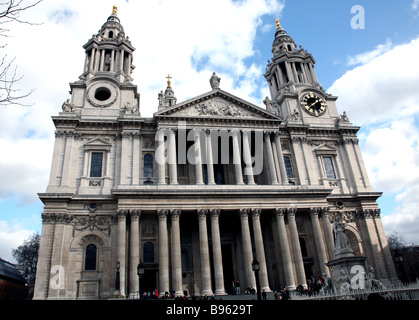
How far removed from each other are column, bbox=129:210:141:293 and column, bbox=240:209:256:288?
9101 millimetres

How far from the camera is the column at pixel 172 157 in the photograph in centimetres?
3116

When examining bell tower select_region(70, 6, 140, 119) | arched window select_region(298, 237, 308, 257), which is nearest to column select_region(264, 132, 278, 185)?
arched window select_region(298, 237, 308, 257)

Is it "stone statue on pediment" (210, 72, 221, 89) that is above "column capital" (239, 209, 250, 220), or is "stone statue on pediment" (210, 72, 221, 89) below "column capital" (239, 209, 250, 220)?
above

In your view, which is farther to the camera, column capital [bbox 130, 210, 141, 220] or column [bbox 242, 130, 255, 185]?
column [bbox 242, 130, 255, 185]

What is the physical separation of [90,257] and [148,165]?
10.1m

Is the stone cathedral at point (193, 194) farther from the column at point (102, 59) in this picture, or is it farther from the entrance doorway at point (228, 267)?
the column at point (102, 59)

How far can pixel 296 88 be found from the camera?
140 feet

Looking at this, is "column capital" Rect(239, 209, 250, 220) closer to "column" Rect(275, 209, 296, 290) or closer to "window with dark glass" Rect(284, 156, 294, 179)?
"column" Rect(275, 209, 296, 290)

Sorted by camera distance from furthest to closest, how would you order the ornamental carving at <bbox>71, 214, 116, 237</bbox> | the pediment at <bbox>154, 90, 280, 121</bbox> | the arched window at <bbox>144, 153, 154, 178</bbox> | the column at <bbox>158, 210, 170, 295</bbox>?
the pediment at <bbox>154, 90, 280, 121</bbox> → the arched window at <bbox>144, 153, 154, 178</bbox> → the ornamental carving at <bbox>71, 214, 116, 237</bbox> → the column at <bbox>158, 210, 170, 295</bbox>

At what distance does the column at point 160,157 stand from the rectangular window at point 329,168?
18.4 m

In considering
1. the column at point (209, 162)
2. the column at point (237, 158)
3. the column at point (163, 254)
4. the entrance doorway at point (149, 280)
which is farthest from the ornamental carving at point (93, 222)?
the column at point (237, 158)

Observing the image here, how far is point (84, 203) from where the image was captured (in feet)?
98.7

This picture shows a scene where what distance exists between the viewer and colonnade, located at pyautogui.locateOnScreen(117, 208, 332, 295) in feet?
87.8
